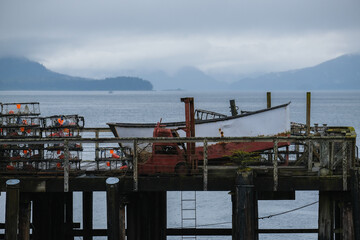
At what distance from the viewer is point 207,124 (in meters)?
16.6

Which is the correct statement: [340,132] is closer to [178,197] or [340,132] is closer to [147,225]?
[147,225]

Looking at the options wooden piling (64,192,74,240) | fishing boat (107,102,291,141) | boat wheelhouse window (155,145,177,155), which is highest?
fishing boat (107,102,291,141)

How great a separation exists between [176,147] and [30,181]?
3.71m

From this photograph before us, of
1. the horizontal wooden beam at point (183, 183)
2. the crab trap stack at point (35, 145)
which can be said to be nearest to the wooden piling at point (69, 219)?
the crab trap stack at point (35, 145)

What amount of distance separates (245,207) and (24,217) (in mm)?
5221

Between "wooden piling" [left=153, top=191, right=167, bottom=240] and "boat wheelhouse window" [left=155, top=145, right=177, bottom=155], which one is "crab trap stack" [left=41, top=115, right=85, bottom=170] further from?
"wooden piling" [left=153, top=191, right=167, bottom=240]

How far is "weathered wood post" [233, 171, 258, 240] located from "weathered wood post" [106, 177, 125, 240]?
2666mm

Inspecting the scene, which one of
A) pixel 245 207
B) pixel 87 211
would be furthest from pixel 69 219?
pixel 245 207

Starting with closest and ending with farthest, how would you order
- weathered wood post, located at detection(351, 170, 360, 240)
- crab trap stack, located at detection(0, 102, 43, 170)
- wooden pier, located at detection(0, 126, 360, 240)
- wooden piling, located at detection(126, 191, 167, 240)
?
wooden pier, located at detection(0, 126, 360, 240) < weathered wood post, located at detection(351, 170, 360, 240) < crab trap stack, located at detection(0, 102, 43, 170) < wooden piling, located at detection(126, 191, 167, 240)

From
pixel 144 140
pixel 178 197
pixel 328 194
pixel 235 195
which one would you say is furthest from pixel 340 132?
pixel 178 197

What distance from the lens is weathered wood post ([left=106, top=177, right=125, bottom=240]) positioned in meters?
13.1

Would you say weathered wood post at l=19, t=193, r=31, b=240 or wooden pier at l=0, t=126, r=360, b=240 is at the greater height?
wooden pier at l=0, t=126, r=360, b=240

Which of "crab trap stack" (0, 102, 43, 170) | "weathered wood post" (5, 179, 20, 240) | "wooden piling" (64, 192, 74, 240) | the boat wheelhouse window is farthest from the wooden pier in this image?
"wooden piling" (64, 192, 74, 240)

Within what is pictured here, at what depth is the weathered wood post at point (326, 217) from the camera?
46.5ft
